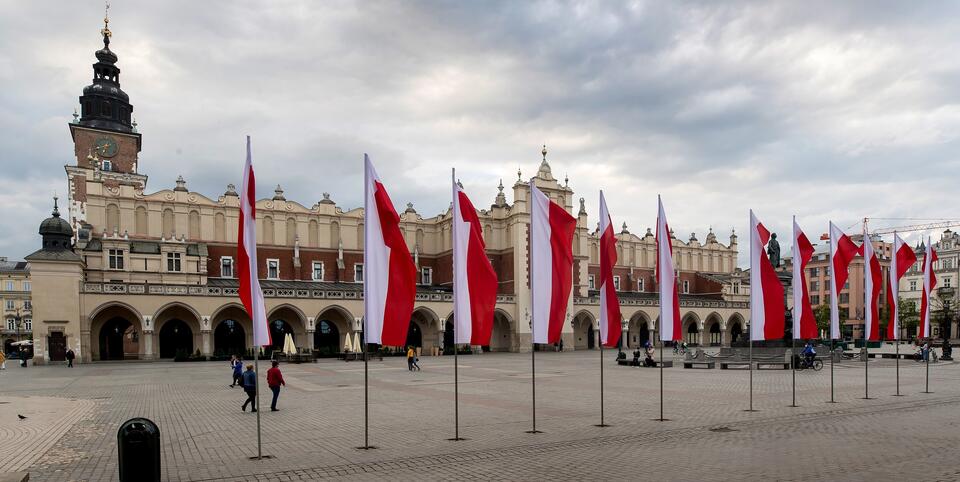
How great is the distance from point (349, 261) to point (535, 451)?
49750 mm

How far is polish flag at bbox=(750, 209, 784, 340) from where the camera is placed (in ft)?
58.8

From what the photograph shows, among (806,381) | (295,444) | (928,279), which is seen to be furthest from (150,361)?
(928,279)

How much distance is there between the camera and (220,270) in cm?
5353

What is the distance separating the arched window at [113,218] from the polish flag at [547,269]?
46.0 meters

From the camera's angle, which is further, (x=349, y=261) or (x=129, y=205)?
(x=349, y=261)

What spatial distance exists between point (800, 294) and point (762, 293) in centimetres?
207

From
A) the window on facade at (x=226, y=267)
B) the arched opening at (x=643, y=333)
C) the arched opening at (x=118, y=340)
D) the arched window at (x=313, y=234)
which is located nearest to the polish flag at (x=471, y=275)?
the arched opening at (x=118, y=340)

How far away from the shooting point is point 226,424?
604 inches

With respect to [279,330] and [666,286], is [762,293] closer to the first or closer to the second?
[666,286]

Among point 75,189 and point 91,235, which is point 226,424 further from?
point 75,189

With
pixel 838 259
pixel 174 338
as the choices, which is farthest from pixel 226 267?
pixel 838 259

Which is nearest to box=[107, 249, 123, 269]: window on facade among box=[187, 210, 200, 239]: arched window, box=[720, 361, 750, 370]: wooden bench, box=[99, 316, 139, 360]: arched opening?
box=[99, 316, 139, 360]: arched opening

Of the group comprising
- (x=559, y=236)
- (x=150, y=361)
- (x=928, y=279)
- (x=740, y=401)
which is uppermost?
(x=559, y=236)

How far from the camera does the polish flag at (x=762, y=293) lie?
17922mm
